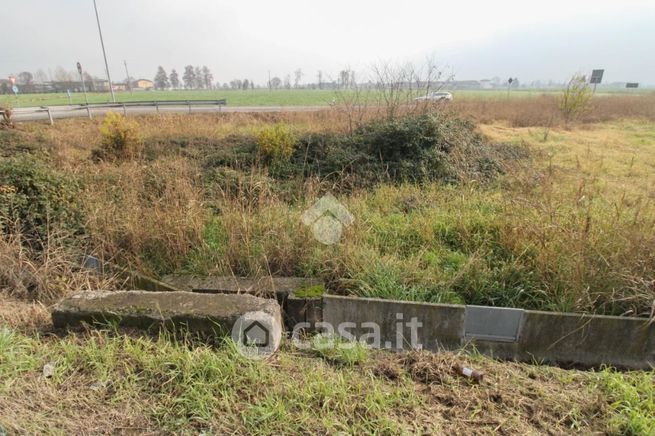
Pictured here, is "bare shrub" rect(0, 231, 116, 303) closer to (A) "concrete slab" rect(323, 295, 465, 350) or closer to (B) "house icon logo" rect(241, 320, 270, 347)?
(B) "house icon logo" rect(241, 320, 270, 347)

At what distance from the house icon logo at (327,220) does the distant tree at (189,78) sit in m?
104

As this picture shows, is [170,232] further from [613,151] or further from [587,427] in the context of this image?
[613,151]

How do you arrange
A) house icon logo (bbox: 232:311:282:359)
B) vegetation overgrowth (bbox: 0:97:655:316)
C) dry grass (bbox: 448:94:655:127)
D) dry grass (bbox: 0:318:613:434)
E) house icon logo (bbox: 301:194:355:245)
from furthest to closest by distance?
dry grass (bbox: 448:94:655:127) → house icon logo (bbox: 301:194:355:245) → vegetation overgrowth (bbox: 0:97:655:316) → house icon logo (bbox: 232:311:282:359) → dry grass (bbox: 0:318:613:434)

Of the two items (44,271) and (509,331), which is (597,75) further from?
(44,271)

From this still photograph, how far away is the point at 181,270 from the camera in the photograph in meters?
3.84

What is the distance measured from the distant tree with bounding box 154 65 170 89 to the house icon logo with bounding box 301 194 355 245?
103467 millimetres

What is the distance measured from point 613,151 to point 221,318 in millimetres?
13037

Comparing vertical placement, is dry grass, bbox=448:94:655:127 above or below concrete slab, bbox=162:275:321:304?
above

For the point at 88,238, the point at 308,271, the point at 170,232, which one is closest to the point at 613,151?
the point at 308,271

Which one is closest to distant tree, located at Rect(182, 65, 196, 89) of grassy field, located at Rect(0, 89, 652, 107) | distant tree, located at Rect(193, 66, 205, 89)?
distant tree, located at Rect(193, 66, 205, 89)

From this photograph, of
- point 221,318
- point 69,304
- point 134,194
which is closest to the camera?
point 221,318

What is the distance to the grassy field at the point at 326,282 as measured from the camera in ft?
6.49

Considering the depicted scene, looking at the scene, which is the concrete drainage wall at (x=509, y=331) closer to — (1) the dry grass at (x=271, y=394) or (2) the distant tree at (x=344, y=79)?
(1) the dry grass at (x=271, y=394)

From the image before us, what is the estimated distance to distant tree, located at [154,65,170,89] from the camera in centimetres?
9094
